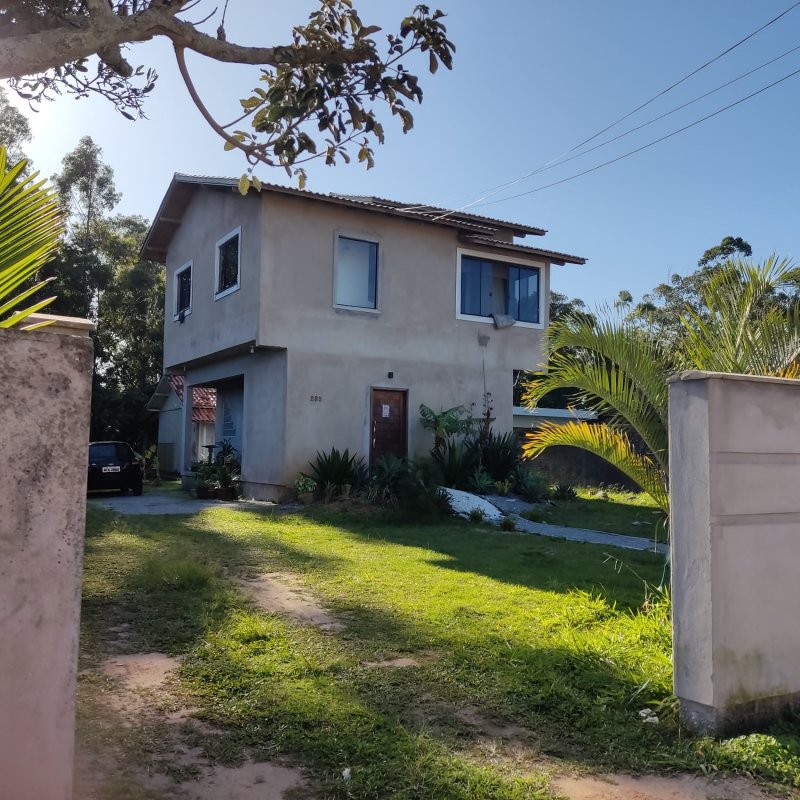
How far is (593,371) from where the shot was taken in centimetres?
595

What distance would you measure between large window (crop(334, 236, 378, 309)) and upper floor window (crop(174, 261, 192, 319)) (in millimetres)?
5012

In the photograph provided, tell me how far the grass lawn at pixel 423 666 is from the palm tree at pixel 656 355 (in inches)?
53.4

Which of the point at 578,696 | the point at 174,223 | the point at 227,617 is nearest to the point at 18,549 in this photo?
the point at 578,696

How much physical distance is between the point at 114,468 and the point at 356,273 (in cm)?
740

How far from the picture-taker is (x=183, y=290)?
19.6 meters

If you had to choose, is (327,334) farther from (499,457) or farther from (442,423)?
(499,457)

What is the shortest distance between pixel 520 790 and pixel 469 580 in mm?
4518

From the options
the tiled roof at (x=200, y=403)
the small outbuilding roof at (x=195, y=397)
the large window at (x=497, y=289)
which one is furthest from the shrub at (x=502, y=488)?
the tiled roof at (x=200, y=403)

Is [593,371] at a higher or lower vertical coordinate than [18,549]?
higher

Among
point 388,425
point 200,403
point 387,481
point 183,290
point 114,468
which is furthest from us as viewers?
point 200,403

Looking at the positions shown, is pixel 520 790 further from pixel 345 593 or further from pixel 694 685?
pixel 345 593

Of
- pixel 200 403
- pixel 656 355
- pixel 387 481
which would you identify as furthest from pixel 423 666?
pixel 200 403

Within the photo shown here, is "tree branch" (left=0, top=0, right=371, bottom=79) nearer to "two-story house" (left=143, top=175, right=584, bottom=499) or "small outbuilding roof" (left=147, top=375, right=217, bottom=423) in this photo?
"two-story house" (left=143, top=175, right=584, bottom=499)

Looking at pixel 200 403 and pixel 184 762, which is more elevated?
pixel 200 403
